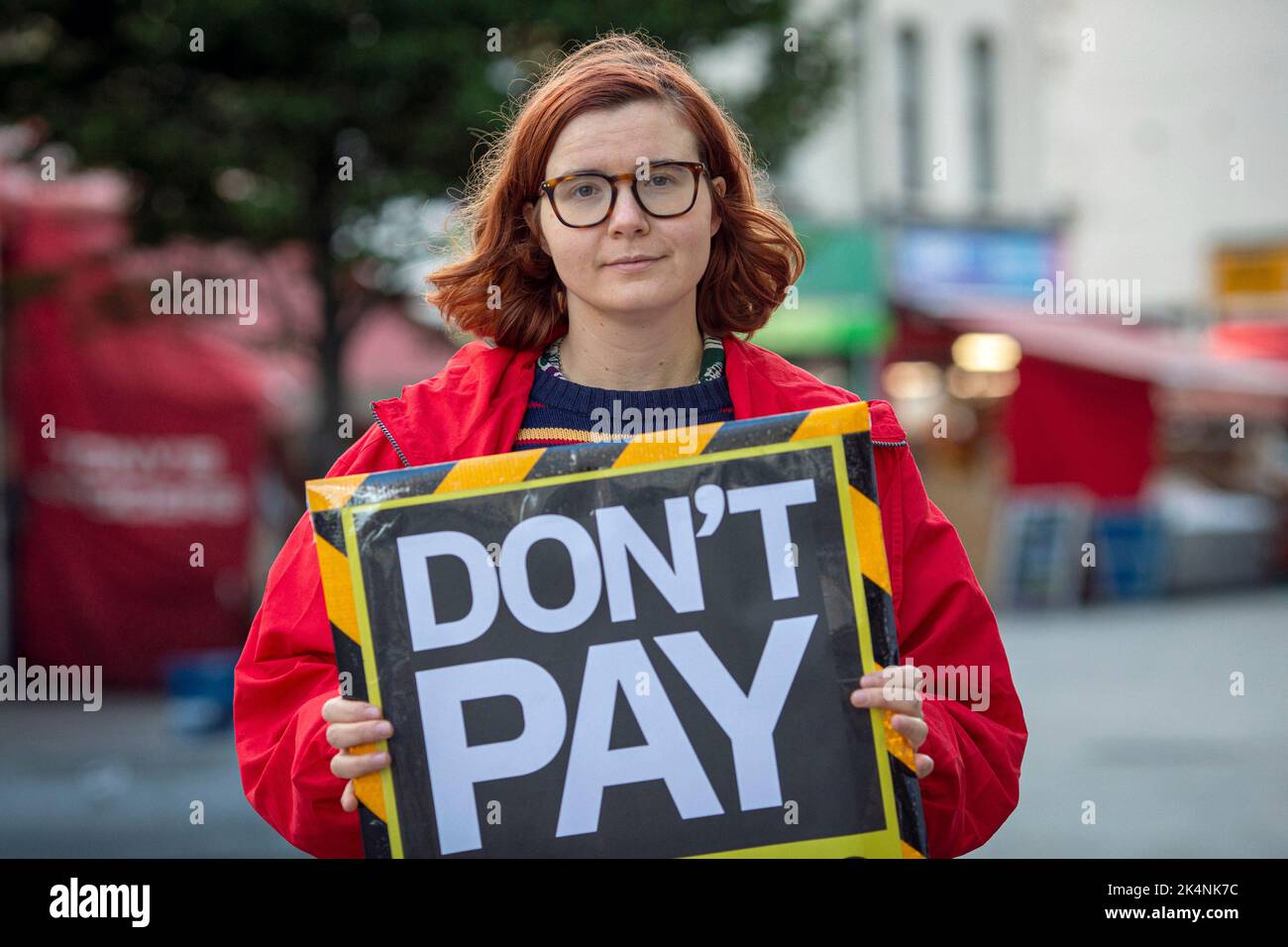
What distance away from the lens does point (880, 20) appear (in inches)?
750

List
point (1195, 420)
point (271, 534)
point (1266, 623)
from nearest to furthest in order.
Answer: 1. point (271, 534)
2. point (1266, 623)
3. point (1195, 420)

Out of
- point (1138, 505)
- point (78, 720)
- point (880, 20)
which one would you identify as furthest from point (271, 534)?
point (880, 20)

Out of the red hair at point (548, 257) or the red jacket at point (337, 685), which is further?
the red hair at point (548, 257)

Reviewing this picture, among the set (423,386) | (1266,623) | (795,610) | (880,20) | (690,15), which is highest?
(880,20)

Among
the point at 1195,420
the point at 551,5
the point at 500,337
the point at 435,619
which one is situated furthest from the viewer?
the point at 1195,420

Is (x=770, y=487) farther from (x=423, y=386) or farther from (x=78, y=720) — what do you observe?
(x=78, y=720)

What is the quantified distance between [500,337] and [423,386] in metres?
0.20

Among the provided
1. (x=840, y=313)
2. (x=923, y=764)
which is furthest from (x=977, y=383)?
(x=923, y=764)

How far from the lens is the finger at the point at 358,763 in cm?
196

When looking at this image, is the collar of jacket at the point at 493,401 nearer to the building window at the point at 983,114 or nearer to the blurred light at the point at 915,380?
the blurred light at the point at 915,380

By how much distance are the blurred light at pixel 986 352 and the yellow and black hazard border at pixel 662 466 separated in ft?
50.8

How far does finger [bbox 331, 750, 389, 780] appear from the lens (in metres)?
1.96

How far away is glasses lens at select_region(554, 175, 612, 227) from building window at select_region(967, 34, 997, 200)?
1943 cm

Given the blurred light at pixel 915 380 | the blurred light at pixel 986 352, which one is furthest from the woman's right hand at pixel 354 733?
the blurred light at pixel 915 380
